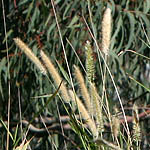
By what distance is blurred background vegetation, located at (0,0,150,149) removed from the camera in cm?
273

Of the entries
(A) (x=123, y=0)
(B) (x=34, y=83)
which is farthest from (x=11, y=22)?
(A) (x=123, y=0)

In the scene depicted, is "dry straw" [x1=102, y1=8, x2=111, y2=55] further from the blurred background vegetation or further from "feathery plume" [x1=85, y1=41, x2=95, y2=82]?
the blurred background vegetation

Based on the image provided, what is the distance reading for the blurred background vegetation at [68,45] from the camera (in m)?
2.73

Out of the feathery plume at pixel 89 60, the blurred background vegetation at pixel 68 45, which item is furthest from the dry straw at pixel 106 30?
the blurred background vegetation at pixel 68 45

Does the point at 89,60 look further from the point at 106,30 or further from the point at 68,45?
the point at 68,45

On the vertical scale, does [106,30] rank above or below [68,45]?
above

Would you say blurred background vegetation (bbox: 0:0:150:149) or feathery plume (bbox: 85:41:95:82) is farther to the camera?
blurred background vegetation (bbox: 0:0:150:149)

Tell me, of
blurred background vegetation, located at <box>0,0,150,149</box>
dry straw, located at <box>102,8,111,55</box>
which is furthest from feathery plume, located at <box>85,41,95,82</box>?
blurred background vegetation, located at <box>0,0,150,149</box>

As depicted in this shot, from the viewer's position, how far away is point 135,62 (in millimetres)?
2783

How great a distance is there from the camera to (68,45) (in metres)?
2.70

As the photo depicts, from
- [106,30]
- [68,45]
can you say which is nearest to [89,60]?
[106,30]

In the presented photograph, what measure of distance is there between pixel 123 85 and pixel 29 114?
590 mm

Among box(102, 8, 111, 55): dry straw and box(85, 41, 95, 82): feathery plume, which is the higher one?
box(102, 8, 111, 55): dry straw

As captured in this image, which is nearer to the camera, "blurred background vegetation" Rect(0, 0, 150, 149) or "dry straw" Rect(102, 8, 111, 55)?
"dry straw" Rect(102, 8, 111, 55)
